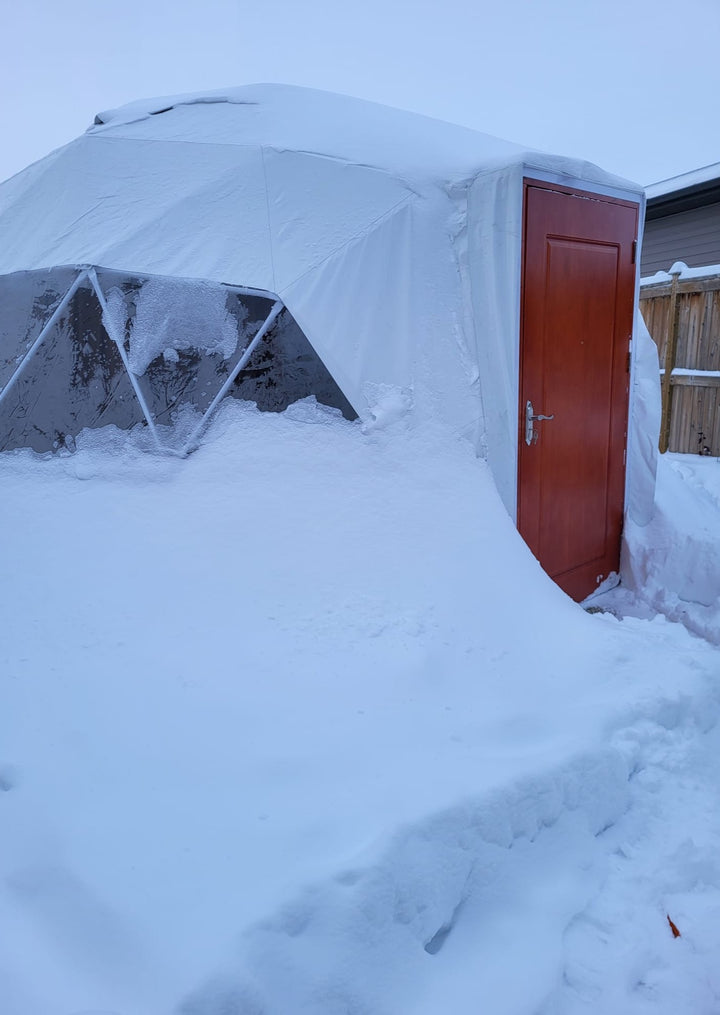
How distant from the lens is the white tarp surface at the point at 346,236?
3566mm

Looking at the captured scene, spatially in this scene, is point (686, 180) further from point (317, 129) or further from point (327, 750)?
point (327, 750)

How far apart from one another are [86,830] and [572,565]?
3.38 metres

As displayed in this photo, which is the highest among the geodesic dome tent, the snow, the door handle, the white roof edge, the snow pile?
the white roof edge

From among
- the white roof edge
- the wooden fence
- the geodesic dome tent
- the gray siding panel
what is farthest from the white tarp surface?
the gray siding panel

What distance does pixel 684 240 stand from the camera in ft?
34.5

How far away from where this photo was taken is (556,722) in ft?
8.50

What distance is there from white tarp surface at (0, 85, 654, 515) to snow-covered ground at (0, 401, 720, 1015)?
1.21ft

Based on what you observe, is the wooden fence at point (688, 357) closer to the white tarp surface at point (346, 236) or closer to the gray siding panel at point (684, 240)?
the gray siding panel at point (684, 240)

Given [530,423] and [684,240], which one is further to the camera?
[684,240]

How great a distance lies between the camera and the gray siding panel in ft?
33.0

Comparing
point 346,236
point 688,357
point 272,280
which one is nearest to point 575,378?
point 346,236

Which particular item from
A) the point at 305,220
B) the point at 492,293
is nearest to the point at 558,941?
the point at 492,293

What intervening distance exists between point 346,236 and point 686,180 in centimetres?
789

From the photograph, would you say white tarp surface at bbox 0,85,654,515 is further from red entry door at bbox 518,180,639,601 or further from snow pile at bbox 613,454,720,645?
snow pile at bbox 613,454,720,645
